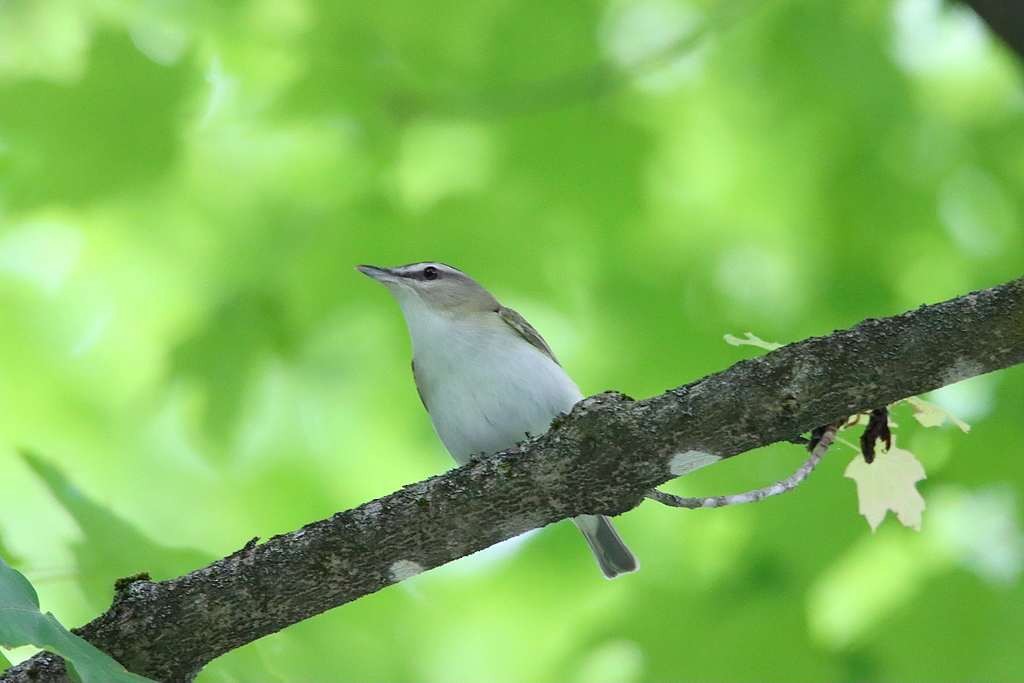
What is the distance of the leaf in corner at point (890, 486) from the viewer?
11.3ft

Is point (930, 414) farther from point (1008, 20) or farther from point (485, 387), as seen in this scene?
point (485, 387)

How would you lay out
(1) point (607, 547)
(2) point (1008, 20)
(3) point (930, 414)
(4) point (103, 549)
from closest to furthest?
1. (2) point (1008, 20)
2. (3) point (930, 414)
3. (4) point (103, 549)
4. (1) point (607, 547)

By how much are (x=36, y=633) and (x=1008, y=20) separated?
10.1ft

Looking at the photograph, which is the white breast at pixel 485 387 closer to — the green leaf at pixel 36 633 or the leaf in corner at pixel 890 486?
the leaf in corner at pixel 890 486

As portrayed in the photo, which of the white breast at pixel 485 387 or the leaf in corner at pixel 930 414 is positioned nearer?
the leaf in corner at pixel 930 414

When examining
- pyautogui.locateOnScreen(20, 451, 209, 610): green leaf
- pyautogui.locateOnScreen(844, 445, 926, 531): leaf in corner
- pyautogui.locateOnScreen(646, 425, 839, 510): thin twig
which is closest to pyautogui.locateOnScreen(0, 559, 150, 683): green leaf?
pyautogui.locateOnScreen(646, 425, 839, 510): thin twig

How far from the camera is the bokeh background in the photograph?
5176mm

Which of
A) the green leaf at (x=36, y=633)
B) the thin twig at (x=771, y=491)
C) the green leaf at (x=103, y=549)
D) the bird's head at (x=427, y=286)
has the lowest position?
the green leaf at (x=36, y=633)

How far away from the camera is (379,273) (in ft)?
17.5

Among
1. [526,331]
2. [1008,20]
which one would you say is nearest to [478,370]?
[526,331]

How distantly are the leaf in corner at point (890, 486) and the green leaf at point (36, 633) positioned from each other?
2321 millimetres

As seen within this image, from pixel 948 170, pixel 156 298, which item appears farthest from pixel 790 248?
pixel 156 298

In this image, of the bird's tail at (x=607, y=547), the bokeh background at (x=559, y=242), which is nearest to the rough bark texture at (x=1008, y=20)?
the bokeh background at (x=559, y=242)

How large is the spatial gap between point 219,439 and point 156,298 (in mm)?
1024
